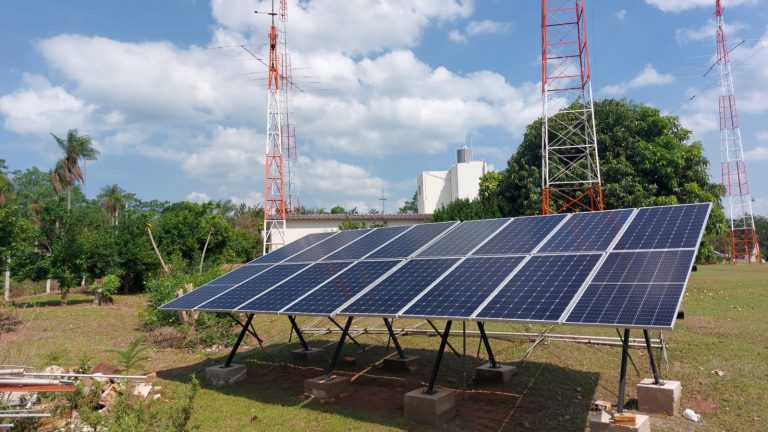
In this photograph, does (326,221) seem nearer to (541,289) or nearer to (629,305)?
(541,289)

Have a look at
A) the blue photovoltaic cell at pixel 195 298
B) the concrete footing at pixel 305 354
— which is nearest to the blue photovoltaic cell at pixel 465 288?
the blue photovoltaic cell at pixel 195 298

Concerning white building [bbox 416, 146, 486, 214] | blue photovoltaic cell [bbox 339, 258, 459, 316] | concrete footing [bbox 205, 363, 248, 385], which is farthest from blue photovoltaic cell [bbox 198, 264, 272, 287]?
white building [bbox 416, 146, 486, 214]

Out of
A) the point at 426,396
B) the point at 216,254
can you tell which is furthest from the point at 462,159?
the point at 426,396

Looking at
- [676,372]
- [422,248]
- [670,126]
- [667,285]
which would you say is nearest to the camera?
[667,285]

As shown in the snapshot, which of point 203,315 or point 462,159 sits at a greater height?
point 462,159

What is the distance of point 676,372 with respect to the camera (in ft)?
42.4

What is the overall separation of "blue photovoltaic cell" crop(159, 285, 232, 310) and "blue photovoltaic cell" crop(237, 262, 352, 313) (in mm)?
1998

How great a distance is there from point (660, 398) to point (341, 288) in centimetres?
666

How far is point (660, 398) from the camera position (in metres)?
10.4

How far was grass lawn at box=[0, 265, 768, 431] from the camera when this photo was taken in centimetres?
1056

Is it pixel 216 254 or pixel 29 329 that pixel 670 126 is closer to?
pixel 216 254

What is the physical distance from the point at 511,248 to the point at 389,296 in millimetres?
3031

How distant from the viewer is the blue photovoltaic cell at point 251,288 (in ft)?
43.1

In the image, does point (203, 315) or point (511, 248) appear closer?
point (511, 248)
